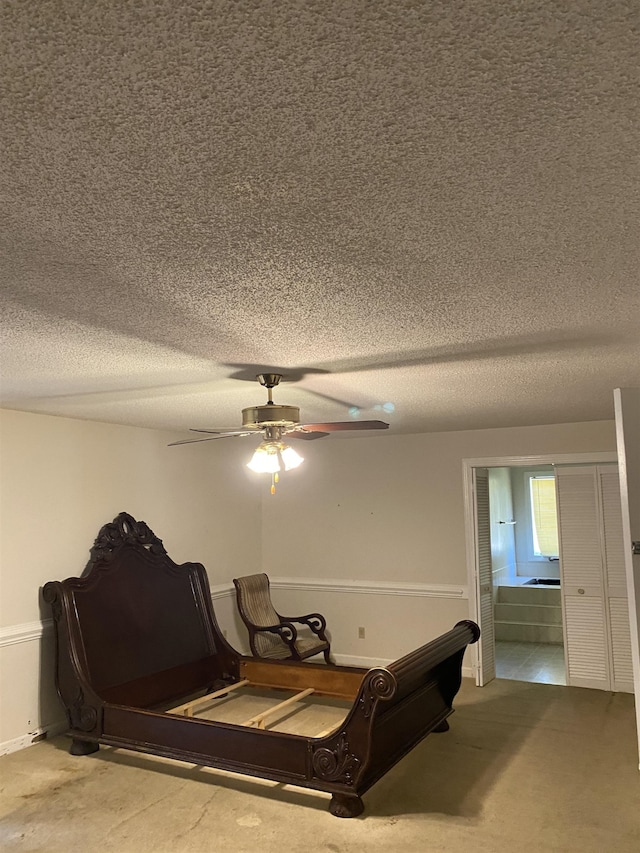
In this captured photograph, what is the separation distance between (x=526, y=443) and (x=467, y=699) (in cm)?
229

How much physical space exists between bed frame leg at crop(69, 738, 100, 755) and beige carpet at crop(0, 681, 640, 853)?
0.04m

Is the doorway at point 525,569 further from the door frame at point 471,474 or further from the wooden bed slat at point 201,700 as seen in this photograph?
the wooden bed slat at point 201,700

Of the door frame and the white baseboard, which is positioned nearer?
the white baseboard

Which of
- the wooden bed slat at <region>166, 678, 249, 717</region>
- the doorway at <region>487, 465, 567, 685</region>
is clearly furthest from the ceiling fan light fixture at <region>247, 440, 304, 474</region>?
the doorway at <region>487, 465, 567, 685</region>

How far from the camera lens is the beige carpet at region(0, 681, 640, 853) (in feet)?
10.7

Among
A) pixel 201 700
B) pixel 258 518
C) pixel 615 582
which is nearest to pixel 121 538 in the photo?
pixel 201 700

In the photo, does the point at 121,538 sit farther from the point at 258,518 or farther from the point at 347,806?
the point at 347,806

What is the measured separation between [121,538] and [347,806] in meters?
2.80

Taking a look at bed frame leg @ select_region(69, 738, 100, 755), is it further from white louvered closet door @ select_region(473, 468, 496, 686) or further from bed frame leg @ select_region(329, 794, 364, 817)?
white louvered closet door @ select_region(473, 468, 496, 686)

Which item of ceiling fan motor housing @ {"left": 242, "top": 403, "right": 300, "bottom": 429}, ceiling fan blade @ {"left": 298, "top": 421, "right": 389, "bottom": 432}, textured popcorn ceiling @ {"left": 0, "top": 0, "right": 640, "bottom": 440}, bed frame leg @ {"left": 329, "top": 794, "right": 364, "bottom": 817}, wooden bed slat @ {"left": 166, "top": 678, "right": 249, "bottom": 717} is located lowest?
bed frame leg @ {"left": 329, "top": 794, "right": 364, "bottom": 817}


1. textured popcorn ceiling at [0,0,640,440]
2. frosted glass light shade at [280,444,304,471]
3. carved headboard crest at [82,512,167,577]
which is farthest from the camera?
carved headboard crest at [82,512,167,577]

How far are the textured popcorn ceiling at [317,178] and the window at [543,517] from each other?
6519 mm

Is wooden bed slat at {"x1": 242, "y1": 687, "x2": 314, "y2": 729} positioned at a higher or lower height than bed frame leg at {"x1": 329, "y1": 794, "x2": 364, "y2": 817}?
higher

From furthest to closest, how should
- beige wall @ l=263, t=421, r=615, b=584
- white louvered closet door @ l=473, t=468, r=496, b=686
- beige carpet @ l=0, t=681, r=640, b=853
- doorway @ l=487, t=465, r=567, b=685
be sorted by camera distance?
doorway @ l=487, t=465, r=567, b=685, beige wall @ l=263, t=421, r=615, b=584, white louvered closet door @ l=473, t=468, r=496, b=686, beige carpet @ l=0, t=681, r=640, b=853
